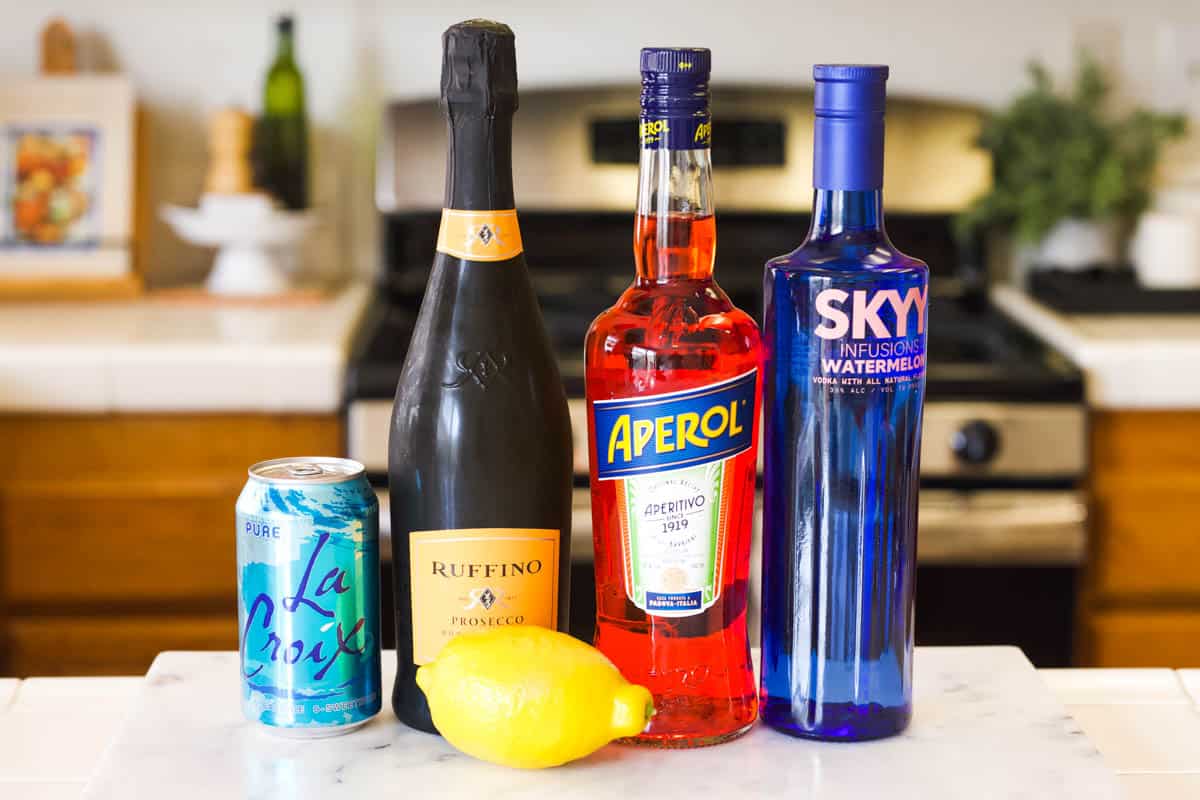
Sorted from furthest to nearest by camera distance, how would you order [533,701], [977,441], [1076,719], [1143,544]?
[1143,544]
[977,441]
[1076,719]
[533,701]

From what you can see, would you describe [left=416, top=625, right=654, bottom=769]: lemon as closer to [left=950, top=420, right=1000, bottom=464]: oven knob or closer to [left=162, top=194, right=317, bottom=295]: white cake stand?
[left=950, top=420, right=1000, bottom=464]: oven knob

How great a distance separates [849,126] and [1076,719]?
1.32 ft

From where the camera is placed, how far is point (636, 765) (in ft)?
2.37

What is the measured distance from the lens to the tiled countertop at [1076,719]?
2.63 feet

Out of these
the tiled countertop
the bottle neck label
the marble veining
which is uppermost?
the bottle neck label

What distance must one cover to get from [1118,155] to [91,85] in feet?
5.23

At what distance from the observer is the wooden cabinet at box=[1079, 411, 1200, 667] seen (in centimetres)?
192

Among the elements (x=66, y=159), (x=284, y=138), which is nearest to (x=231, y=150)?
(x=284, y=138)

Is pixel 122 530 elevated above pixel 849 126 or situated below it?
below

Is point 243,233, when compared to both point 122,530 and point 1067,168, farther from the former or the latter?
point 1067,168

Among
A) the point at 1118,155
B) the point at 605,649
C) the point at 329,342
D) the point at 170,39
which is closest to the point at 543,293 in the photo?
the point at 329,342

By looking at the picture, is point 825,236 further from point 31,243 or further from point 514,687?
point 31,243

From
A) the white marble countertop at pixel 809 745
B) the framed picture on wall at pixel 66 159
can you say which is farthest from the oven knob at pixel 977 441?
the framed picture on wall at pixel 66 159

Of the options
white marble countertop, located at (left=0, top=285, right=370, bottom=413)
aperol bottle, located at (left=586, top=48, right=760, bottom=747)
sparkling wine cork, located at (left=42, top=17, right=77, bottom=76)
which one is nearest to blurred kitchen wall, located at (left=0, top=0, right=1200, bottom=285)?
sparkling wine cork, located at (left=42, top=17, right=77, bottom=76)
